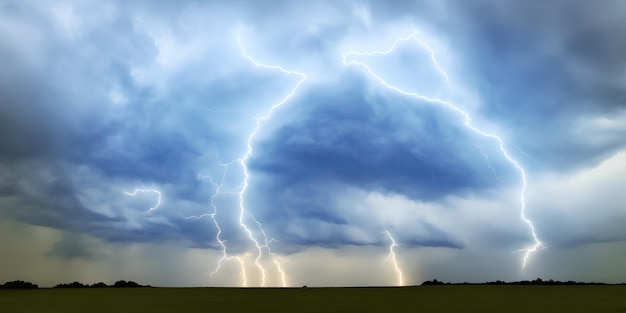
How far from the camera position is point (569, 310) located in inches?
874

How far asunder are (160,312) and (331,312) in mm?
8979

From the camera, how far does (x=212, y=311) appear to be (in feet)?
78.1

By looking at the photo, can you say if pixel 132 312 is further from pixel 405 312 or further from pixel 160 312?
pixel 405 312

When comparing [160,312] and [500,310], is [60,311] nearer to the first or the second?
[160,312]

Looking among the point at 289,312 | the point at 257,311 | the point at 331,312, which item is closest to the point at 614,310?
the point at 331,312

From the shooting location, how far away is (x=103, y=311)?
23.5 meters

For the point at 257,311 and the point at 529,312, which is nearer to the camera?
the point at 529,312

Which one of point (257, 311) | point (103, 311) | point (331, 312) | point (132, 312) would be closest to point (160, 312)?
point (132, 312)

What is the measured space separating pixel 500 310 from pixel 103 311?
67.4 ft

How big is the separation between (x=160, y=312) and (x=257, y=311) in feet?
16.7

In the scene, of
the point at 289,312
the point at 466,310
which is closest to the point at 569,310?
the point at 466,310

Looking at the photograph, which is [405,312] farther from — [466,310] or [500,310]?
[500,310]

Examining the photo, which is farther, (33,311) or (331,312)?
(33,311)

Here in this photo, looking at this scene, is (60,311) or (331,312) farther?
(60,311)
